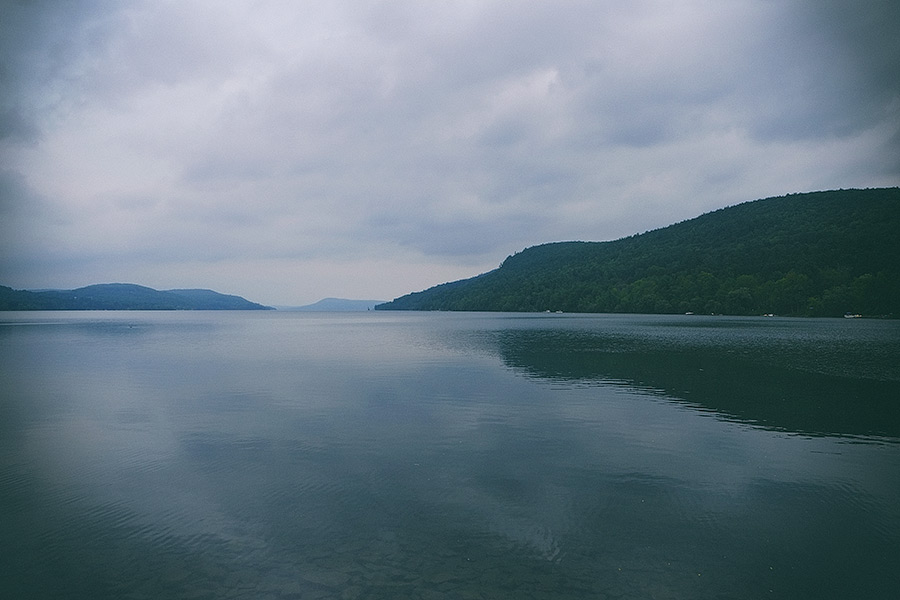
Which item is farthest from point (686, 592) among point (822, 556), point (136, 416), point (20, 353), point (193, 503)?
point (20, 353)

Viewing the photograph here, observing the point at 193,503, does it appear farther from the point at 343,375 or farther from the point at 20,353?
the point at 20,353

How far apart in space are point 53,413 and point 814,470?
41.6m

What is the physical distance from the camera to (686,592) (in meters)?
10.8

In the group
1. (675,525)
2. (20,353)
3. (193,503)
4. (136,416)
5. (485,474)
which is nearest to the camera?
(675,525)

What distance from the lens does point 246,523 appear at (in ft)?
46.5

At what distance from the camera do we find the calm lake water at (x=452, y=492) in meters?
11.4

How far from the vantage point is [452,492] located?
1664 cm

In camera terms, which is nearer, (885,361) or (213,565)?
(213,565)

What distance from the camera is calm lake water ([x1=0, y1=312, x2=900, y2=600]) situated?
1139 centimetres

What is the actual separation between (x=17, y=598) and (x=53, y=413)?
25.1m

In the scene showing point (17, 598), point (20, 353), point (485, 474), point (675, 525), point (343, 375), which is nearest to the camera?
point (17, 598)

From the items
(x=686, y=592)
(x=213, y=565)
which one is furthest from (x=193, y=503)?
(x=686, y=592)

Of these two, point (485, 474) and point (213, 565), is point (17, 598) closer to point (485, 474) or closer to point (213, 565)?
point (213, 565)

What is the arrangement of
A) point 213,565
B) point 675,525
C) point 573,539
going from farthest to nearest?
1. point 675,525
2. point 573,539
3. point 213,565
